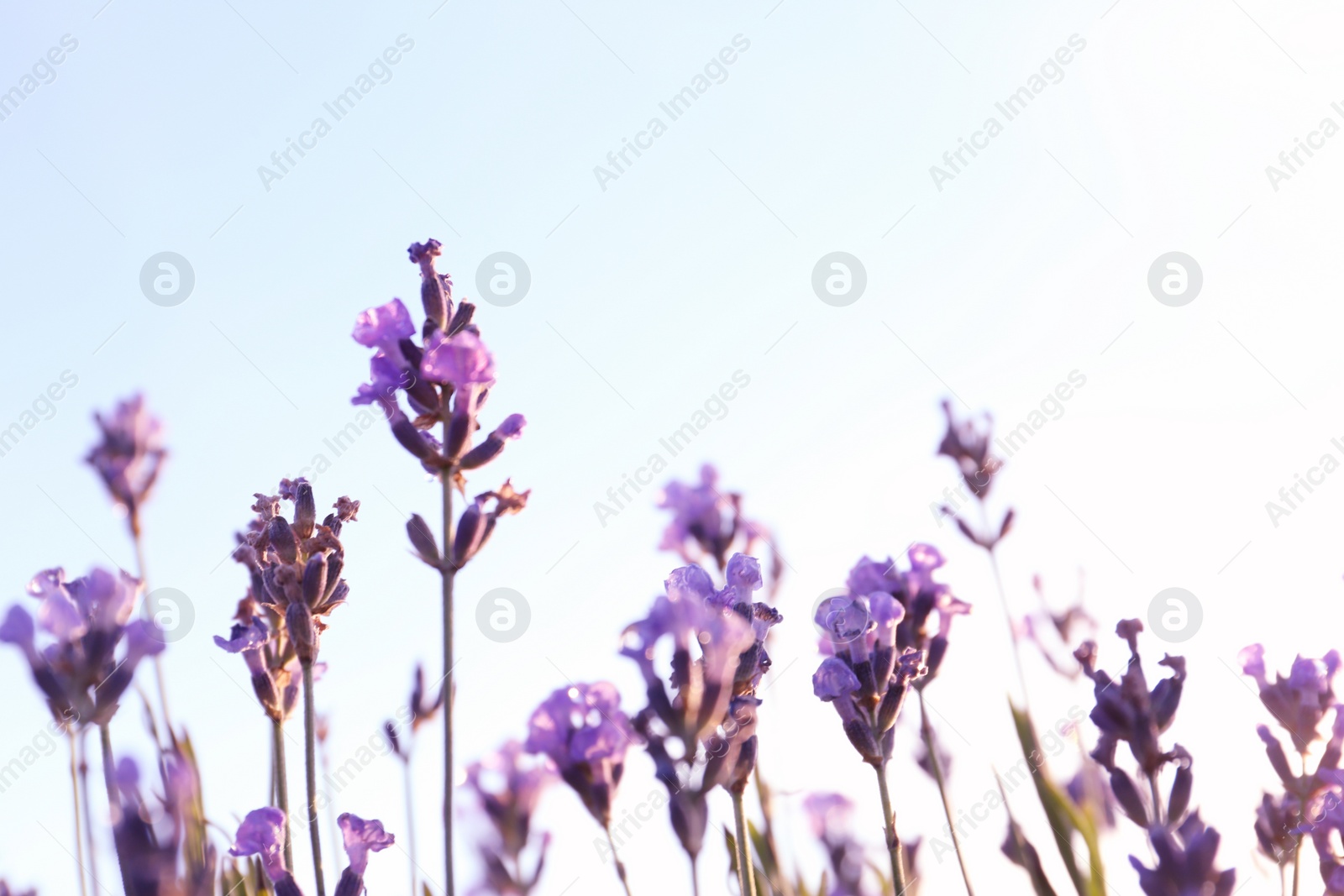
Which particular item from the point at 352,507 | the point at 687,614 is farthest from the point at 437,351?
the point at 687,614

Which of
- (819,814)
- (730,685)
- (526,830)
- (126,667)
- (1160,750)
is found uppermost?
(1160,750)

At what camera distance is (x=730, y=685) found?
1665mm

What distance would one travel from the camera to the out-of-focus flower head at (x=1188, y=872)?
150 centimetres

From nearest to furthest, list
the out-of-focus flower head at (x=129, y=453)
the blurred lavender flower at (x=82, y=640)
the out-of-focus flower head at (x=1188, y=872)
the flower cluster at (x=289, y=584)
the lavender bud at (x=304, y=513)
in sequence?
the out-of-focus flower head at (x=1188, y=872) → the blurred lavender flower at (x=82, y=640) → the flower cluster at (x=289, y=584) → the lavender bud at (x=304, y=513) → the out-of-focus flower head at (x=129, y=453)

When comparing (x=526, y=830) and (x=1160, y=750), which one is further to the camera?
(x=526, y=830)

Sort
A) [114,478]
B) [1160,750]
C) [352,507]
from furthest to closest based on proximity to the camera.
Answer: [114,478]
[352,507]
[1160,750]

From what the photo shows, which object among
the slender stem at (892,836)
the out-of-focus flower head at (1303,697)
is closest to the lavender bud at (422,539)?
the slender stem at (892,836)

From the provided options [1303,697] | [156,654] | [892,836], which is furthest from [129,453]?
[1303,697]

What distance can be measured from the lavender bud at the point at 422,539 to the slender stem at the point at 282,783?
512 millimetres

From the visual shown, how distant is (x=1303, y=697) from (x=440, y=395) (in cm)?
195

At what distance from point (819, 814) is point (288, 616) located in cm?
243

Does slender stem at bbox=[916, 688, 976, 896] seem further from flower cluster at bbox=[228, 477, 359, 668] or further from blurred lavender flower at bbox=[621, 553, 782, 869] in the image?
flower cluster at bbox=[228, 477, 359, 668]

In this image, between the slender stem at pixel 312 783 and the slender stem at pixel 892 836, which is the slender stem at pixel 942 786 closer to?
the slender stem at pixel 892 836

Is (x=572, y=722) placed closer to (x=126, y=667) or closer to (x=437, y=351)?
(x=437, y=351)
